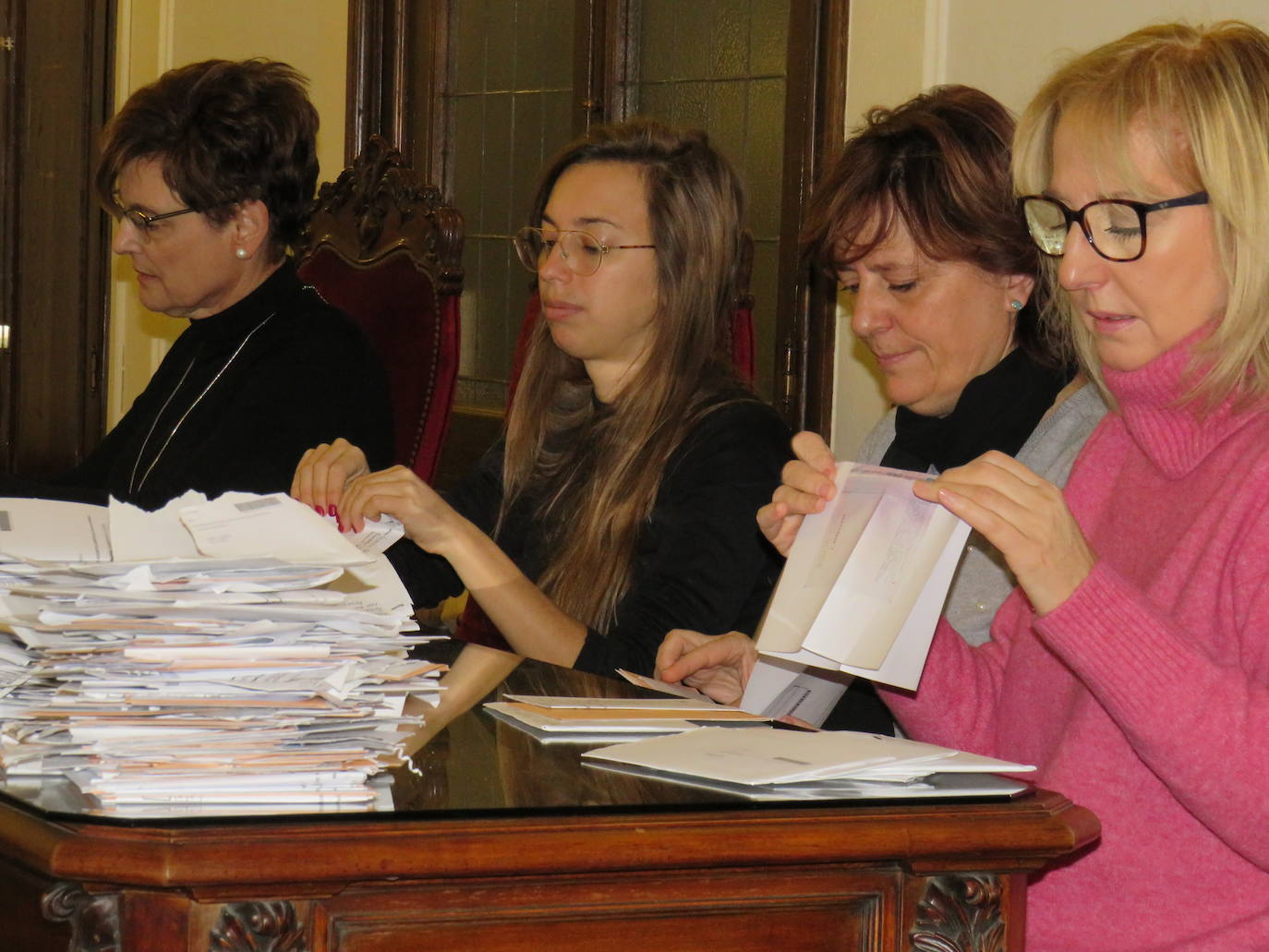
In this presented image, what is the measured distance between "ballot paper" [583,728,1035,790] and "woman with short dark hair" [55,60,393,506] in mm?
1611

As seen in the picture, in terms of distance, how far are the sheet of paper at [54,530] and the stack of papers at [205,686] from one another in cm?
33

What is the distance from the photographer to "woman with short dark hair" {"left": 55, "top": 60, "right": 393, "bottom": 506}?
278 cm

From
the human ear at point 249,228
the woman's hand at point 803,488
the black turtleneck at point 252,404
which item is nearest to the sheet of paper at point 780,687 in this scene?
the woman's hand at point 803,488

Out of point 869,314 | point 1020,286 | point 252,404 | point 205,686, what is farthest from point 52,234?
point 205,686

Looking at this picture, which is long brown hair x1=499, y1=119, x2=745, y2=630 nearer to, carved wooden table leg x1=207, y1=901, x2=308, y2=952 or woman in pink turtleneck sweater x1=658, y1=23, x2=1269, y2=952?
woman in pink turtleneck sweater x1=658, y1=23, x2=1269, y2=952

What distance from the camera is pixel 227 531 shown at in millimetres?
1320

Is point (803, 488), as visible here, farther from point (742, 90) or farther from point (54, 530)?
point (742, 90)

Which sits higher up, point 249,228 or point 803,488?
point 249,228

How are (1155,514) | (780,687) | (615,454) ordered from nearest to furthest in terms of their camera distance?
(1155,514), (780,687), (615,454)

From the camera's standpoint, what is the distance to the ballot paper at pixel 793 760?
109 cm

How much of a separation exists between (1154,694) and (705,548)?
955 mm

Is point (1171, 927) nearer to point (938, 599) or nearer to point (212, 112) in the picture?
point (938, 599)

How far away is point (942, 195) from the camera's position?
2.02 m

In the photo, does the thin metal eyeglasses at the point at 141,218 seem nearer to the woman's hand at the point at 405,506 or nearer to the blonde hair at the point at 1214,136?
the woman's hand at the point at 405,506
